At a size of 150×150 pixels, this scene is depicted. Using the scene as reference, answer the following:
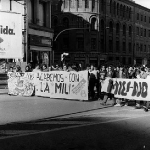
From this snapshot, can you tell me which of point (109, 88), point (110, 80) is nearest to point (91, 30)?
point (110, 80)

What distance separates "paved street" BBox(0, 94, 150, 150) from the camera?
6746mm

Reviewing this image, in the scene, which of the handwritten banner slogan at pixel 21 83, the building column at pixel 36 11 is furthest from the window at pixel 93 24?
the handwritten banner slogan at pixel 21 83

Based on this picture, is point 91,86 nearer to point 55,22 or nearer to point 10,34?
point 10,34

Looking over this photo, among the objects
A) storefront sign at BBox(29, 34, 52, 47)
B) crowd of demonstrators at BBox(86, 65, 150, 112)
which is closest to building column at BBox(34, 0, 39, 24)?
storefront sign at BBox(29, 34, 52, 47)

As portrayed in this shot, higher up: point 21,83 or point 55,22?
point 55,22

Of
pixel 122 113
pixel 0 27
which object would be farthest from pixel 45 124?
pixel 0 27

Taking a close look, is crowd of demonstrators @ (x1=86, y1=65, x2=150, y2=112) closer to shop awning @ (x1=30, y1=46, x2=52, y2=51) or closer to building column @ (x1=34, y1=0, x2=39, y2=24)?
shop awning @ (x1=30, y1=46, x2=52, y2=51)

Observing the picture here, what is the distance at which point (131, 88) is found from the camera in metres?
12.9

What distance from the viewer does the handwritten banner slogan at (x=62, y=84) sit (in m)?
14.9

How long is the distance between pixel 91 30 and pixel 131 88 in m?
38.5

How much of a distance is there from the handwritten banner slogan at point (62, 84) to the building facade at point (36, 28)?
42.6 ft

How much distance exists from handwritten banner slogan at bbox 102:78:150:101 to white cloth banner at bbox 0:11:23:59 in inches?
290

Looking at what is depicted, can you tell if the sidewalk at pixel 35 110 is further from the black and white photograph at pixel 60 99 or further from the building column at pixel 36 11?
the building column at pixel 36 11

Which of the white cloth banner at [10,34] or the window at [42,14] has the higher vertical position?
the window at [42,14]
